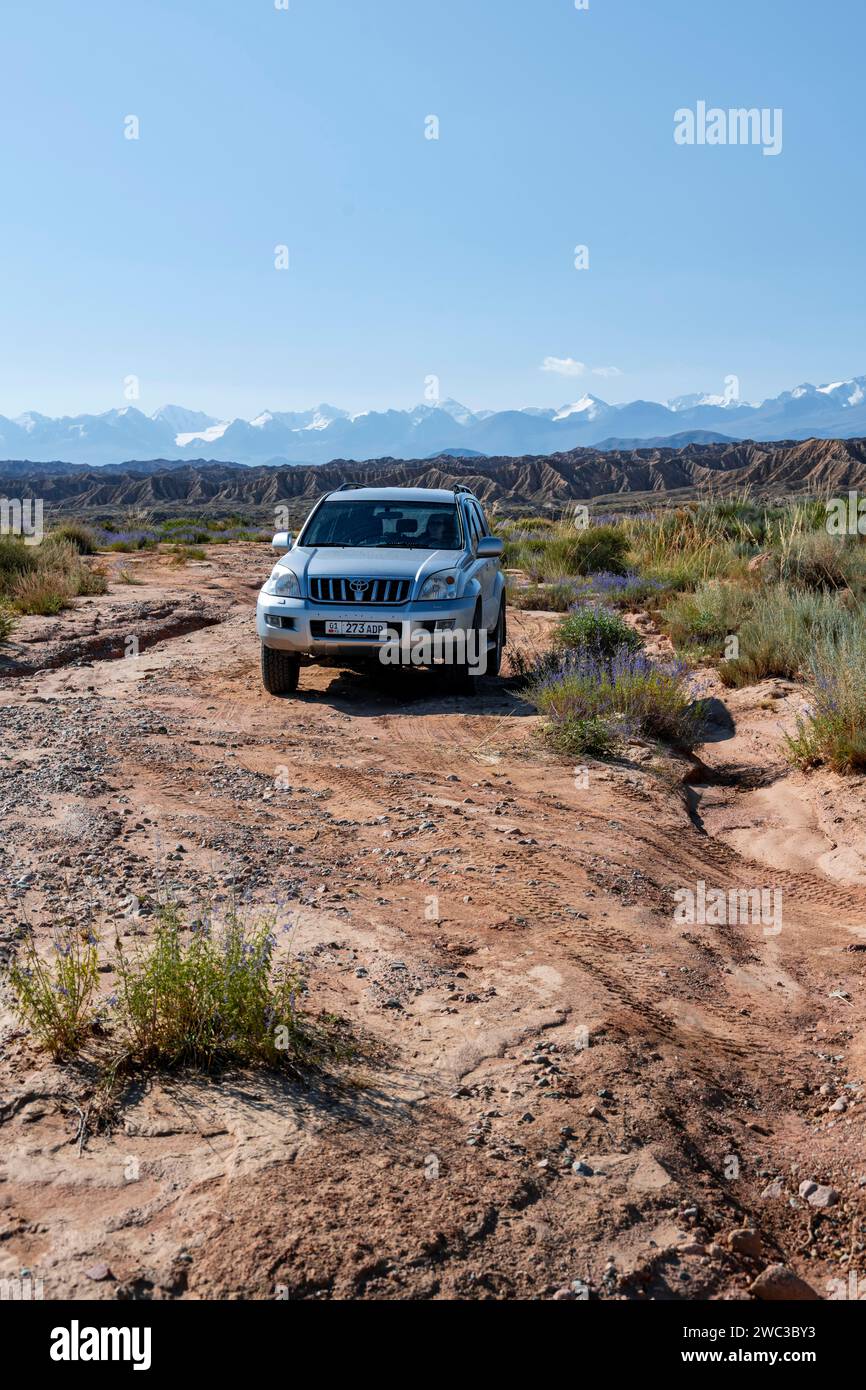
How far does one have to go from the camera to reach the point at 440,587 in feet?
29.2

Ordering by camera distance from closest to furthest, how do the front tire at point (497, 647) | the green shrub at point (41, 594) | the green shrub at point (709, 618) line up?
the front tire at point (497, 647) < the green shrub at point (709, 618) < the green shrub at point (41, 594)

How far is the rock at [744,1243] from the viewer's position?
2.78m

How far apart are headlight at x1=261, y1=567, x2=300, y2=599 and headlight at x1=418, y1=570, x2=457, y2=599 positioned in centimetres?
A: 112

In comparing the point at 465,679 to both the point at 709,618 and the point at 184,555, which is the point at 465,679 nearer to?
the point at 709,618

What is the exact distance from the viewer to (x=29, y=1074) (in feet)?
10.5

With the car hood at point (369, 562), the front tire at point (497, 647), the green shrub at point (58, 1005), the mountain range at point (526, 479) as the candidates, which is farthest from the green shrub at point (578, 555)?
the mountain range at point (526, 479)

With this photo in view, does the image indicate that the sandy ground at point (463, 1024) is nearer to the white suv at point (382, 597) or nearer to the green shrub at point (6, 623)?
the white suv at point (382, 597)

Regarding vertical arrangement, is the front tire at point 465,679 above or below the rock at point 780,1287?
above

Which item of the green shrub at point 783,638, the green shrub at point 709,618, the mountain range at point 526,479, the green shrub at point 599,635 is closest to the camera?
the green shrub at point 783,638

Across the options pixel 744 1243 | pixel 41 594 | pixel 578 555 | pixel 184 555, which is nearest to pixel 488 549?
pixel 744 1243

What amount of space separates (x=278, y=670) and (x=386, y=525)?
1792mm

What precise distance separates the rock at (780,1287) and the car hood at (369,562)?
678cm

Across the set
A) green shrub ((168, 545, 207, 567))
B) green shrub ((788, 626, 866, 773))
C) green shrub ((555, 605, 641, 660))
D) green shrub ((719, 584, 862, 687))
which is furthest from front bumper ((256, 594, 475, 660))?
green shrub ((168, 545, 207, 567))

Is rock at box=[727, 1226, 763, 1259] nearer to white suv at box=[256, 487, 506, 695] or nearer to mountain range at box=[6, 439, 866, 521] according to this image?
white suv at box=[256, 487, 506, 695]
